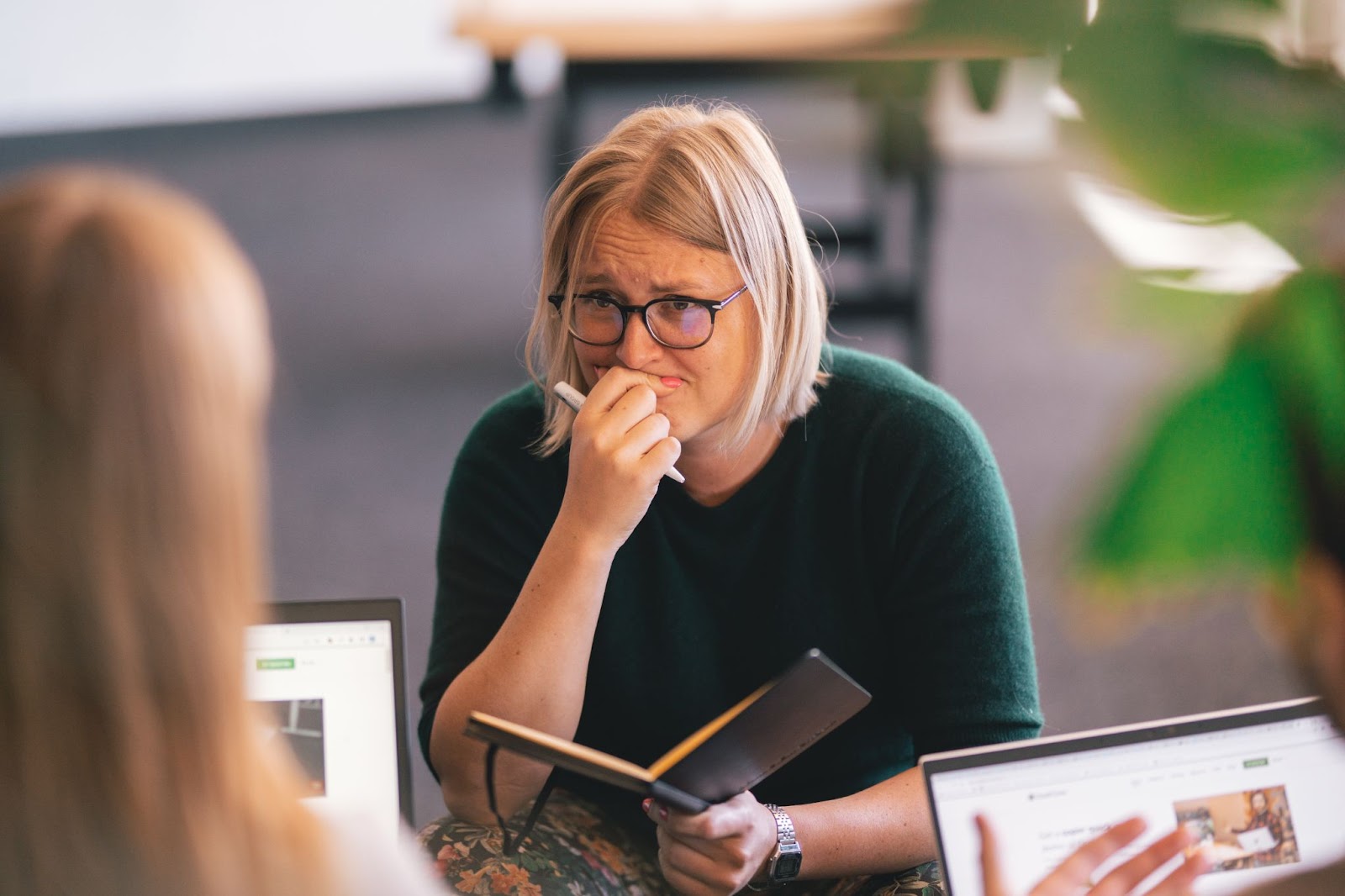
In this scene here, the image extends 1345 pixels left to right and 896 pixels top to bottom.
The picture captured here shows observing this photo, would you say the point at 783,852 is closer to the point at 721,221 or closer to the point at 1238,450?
the point at 721,221

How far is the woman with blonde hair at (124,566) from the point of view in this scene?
664 mm

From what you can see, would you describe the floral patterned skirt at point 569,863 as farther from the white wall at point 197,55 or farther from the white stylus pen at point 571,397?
the white wall at point 197,55

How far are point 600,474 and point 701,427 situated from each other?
134 millimetres

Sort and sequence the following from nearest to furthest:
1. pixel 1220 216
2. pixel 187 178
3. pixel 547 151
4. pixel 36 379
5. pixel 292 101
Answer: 1. pixel 1220 216
2. pixel 36 379
3. pixel 547 151
4. pixel 187 178
5. pixel 292 101

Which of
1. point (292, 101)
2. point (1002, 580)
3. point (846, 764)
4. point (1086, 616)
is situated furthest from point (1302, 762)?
point (292, 101)

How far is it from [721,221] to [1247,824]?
727mm

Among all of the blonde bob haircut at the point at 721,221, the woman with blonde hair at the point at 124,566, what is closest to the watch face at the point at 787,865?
the blonde bob haircut at the point at 721,221

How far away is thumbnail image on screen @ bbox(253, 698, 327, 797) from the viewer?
4.20 feet

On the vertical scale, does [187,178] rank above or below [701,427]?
above

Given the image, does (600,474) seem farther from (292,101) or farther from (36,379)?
(292,101)

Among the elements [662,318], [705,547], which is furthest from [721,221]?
[705,547]

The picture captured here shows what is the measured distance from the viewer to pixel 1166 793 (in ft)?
3.61

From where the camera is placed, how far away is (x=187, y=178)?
5.31 meters

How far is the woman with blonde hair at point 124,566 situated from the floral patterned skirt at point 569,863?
1.96 ft
